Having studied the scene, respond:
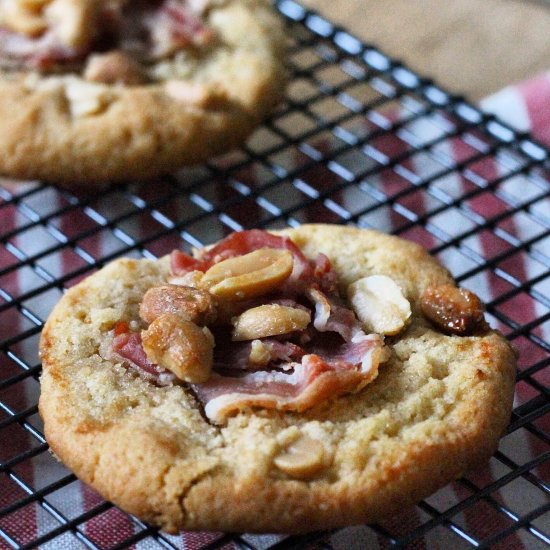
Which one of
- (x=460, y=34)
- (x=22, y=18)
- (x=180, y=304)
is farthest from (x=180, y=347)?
(x=460, y=34)

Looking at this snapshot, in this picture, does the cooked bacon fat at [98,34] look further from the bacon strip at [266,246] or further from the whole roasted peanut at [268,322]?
the whole roasted peanut at [268,322]

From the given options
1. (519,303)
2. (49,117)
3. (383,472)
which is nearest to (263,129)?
(49,117)

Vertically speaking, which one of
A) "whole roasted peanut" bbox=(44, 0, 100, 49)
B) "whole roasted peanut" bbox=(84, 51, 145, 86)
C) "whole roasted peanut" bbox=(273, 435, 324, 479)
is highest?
"whole roasted peanut" bbox=(273, 435, 324, 479)

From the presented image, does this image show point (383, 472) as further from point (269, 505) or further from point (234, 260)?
point (234, 260)

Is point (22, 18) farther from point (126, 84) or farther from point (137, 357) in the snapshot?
point (137, 357)

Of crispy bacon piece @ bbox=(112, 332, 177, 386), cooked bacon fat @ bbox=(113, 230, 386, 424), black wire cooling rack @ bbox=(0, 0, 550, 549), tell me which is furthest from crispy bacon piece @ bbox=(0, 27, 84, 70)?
crispy bacon piece @ bbox=(112, 332, 177, 386)

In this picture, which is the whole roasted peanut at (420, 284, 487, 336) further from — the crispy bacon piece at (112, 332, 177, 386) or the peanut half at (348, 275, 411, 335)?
the crispy bacon piece at (112, 332, 177, 386)
